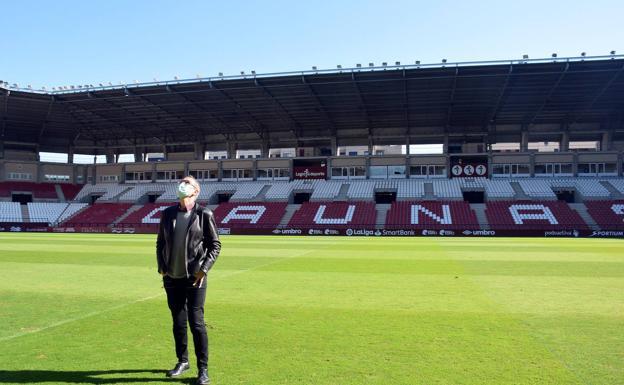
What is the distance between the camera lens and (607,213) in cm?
4434

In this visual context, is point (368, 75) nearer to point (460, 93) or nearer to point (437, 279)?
point (460, 93)

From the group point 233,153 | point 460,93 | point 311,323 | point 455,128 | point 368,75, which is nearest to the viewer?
point 311,323

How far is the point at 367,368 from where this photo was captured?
17.3ft

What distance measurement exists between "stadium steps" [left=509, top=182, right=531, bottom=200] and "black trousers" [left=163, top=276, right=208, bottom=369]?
50598mm

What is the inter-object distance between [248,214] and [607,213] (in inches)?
1375

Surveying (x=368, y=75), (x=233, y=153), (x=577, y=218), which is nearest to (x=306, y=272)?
(x=368, y=75)

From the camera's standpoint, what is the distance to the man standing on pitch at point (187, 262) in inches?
196

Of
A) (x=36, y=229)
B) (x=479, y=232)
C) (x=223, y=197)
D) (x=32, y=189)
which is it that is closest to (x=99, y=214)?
(x=36, y=229)

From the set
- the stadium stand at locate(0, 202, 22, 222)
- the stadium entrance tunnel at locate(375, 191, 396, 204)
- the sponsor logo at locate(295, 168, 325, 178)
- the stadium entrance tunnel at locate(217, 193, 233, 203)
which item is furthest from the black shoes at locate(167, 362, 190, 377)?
the stadium stand at locate(0, 202, 22, 222)

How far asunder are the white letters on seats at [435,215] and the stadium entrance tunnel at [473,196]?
20.6ft

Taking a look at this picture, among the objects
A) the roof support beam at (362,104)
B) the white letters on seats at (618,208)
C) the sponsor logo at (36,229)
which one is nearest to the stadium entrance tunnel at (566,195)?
the white letters on seats at (618,208)

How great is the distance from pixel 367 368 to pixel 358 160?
53441mm

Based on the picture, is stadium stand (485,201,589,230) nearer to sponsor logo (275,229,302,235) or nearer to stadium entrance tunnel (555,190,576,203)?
stadium entrance tunnel (555,190,576,203)

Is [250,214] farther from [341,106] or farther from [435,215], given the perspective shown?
[435,215]
